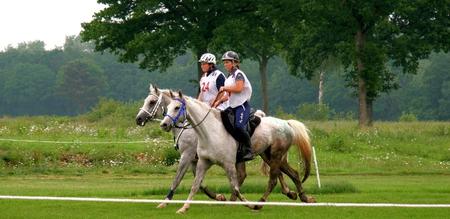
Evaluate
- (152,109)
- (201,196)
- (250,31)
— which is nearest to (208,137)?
(152,109)

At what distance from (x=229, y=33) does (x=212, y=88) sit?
2820cm

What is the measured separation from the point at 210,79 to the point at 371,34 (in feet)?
130

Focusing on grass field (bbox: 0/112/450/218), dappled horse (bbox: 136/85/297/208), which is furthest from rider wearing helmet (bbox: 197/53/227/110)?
grass field (bbox: 0/112/450/218)

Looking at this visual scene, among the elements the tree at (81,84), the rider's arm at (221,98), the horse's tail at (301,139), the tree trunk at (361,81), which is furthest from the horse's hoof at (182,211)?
the tree at (81,84)

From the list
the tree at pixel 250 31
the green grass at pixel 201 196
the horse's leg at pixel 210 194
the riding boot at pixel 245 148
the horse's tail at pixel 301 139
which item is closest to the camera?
the green grass at pixel 201 196

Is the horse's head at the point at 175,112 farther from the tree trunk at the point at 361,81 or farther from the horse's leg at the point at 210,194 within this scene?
the tree trunk at the point at 361,81

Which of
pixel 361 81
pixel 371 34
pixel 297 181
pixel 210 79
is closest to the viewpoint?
pixel 210 79

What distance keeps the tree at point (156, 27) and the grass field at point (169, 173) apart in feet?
14.7

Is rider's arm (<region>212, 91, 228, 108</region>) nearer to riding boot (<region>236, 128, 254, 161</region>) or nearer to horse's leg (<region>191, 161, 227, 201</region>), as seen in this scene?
riding boot (<region>236, 128, 254, 161</region>)

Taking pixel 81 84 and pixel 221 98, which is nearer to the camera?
pixel 221 98

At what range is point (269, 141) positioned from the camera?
18.3 metres

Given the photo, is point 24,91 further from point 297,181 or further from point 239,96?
point 239,96

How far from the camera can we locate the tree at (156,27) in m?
47.4

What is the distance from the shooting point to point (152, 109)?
17812 millimetres
